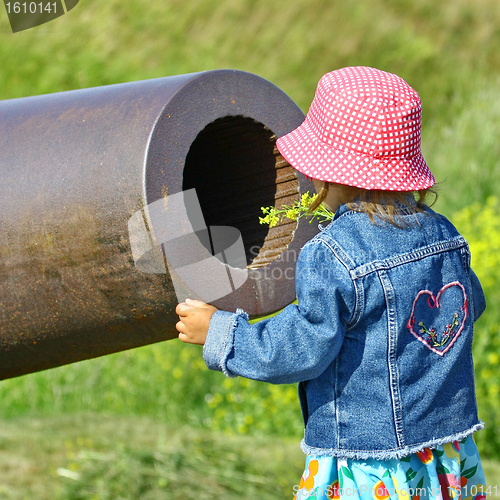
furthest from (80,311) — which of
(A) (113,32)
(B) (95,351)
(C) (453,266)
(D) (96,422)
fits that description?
(A) (113,32)

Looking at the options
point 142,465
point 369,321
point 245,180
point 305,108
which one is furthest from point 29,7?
point 369,321

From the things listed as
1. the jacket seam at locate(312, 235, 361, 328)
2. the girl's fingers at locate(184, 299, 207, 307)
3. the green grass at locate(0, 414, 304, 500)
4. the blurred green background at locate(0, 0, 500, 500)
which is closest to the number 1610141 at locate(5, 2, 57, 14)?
the blurred green background at locate(0, 0, 500, 500)

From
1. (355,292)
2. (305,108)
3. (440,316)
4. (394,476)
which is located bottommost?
(305,108)

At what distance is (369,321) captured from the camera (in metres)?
1.63

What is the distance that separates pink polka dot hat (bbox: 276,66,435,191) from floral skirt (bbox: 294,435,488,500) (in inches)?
26.1

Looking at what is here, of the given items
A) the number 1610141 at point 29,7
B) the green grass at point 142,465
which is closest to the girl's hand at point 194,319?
the green grass at point 142,465

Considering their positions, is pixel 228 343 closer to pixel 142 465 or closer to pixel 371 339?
pixel 371 339

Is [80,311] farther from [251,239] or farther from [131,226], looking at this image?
[251,239]

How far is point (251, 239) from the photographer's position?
215 cm

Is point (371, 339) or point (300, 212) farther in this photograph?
point (300, 212)

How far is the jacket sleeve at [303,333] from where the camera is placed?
1.56 m

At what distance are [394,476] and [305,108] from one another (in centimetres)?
674

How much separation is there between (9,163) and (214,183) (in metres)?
0.65

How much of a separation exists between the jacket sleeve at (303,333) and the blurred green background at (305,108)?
1.93 feet
